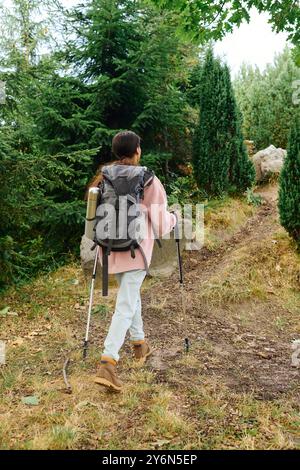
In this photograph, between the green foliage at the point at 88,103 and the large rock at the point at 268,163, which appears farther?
the large rock at the point at 268,163

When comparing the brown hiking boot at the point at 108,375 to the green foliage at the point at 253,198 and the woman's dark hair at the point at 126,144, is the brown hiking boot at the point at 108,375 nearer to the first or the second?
the woman's dark hair at the point at 126,144


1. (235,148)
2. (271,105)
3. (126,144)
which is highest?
(271,105)

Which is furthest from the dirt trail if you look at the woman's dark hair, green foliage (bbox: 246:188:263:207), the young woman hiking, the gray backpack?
the woman's dark hair

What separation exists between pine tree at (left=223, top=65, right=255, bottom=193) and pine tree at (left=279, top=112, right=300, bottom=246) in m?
2.19

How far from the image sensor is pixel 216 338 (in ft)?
17.1

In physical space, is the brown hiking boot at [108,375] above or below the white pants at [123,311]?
below

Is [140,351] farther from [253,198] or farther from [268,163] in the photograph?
[268,163]

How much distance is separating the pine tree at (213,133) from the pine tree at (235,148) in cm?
14

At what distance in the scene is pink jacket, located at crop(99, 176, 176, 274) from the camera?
145 inches

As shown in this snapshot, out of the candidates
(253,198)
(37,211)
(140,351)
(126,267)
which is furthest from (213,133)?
(126,267)

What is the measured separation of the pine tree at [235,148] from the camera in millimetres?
9383

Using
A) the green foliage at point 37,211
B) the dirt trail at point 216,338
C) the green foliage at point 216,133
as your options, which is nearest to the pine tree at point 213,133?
the green foliage at point 216,133

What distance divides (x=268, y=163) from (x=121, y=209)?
7732mm

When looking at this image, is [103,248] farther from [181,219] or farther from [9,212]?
[181,219]
